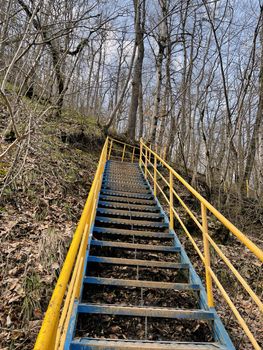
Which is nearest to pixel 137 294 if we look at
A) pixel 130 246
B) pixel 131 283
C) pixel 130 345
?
pixel 131 283

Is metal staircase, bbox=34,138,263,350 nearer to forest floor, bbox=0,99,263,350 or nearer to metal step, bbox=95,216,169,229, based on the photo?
metal step, bbox=95,216,169,229

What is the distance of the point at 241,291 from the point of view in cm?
468

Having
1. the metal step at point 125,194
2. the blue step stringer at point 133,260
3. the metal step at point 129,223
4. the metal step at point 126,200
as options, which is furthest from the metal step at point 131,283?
the metal step at point 125,194

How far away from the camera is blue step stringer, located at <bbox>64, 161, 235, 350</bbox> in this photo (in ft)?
8.05

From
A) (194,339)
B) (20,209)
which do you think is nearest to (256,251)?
(194,339)

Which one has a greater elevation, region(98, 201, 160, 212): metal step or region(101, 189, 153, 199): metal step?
region(101, 189, 153, 199): metal step

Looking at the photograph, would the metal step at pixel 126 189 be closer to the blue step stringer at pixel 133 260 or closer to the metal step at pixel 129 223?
the blue step stringer at pixel 133 260

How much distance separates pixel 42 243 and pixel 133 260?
1.49 meters

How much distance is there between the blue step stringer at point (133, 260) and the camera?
8.05 ft

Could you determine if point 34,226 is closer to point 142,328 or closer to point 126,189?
point 142,328

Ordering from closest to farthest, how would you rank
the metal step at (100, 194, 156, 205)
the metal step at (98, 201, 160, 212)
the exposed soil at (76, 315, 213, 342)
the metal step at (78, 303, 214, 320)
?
the metal step at (78, 303, 214, 320) → the exposed soil at (76, 315, 213, 342) → the metal step at (98, 201, 160, 212) → the metal step at (100, 194, 156, 205)

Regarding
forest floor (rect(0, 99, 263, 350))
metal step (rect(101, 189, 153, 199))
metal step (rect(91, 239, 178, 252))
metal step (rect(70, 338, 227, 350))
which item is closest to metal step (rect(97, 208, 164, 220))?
forest floor (rect(0, 99, 263, 350))

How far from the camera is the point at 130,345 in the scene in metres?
2.30

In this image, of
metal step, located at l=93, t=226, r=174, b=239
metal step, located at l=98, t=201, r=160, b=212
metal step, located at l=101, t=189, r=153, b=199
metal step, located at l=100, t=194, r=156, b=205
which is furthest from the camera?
metal step, located at l=101, t=189, r=153, b=199
